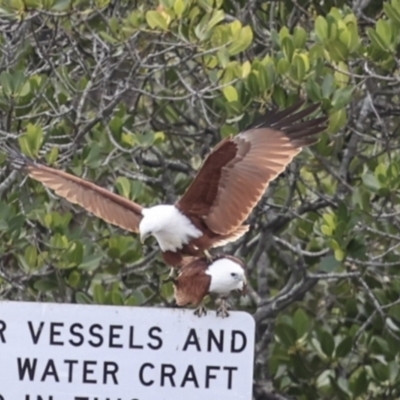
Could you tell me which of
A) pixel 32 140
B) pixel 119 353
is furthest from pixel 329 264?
pixel 119 353

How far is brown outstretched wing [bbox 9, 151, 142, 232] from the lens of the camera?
12.9ft

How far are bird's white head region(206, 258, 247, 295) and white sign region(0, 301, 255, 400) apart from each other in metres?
0.33

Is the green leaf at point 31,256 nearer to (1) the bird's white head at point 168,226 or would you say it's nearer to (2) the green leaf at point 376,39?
(1) the bird's white head at point 168,226

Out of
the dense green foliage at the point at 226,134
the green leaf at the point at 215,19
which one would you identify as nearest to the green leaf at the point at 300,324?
the dense green foliage at the point at 226,134

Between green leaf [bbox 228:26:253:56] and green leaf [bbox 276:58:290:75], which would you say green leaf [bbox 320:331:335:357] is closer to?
green leaf [bbox 276:58:290:75]

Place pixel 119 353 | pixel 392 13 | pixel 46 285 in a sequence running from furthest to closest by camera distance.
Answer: pixel 46 285
pixel 392 13
pixel 119 353

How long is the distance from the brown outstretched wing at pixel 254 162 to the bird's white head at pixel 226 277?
43cm

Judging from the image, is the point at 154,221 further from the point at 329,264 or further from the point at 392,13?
the point at 392,13

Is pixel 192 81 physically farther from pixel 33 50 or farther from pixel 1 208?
pixel 1 208

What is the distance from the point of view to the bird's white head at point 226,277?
323 cm

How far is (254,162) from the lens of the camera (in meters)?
3.66

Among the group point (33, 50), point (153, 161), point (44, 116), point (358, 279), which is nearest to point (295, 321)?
point (358, 279)

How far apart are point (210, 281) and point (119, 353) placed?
459 mm

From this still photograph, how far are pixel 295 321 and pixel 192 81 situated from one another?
51.6 inches
